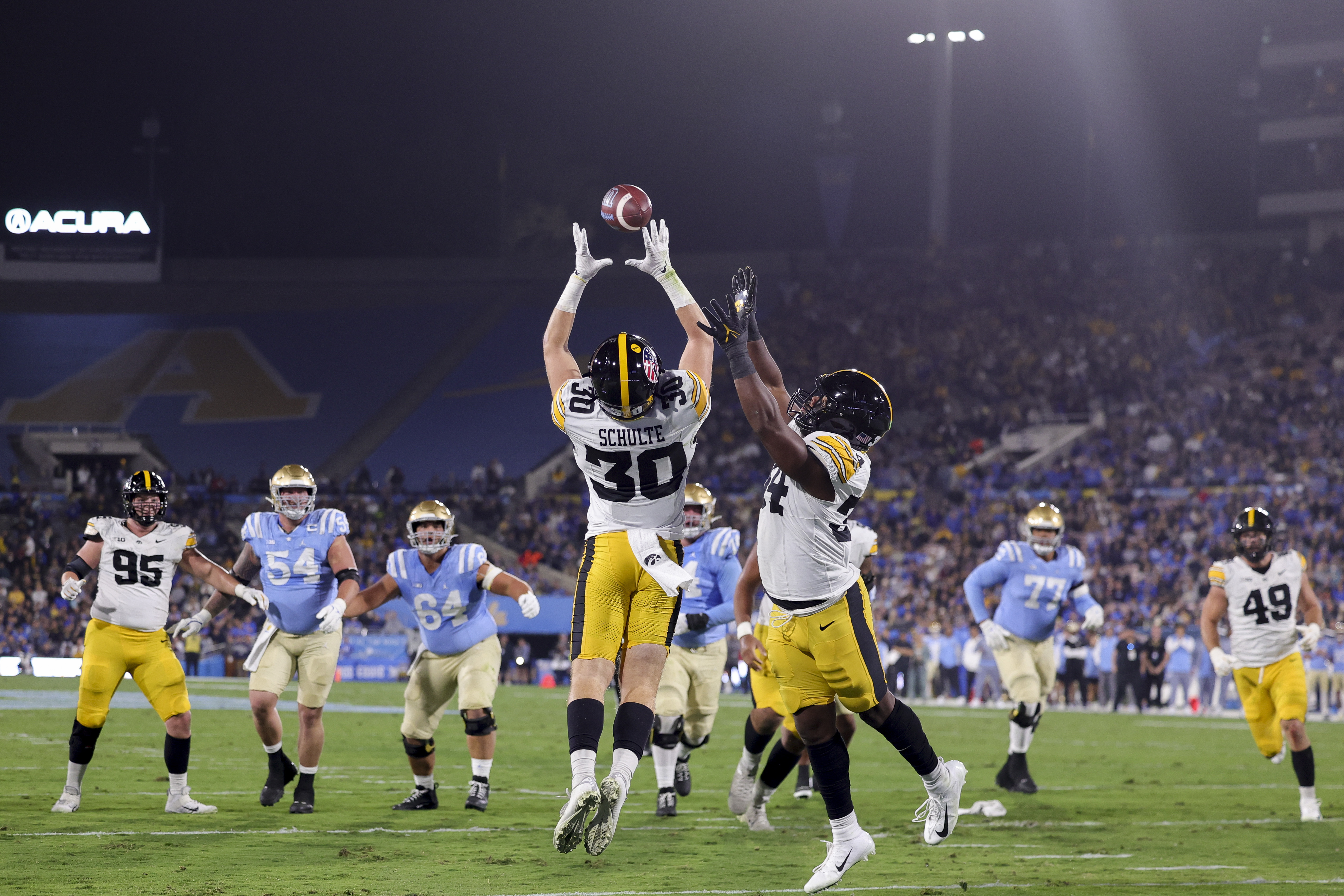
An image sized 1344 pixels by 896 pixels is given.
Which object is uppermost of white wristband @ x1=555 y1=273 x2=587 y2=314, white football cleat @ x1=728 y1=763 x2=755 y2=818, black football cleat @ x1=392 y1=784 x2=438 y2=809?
white wristband @ x1=555 y1=273 x2=587 y2=314

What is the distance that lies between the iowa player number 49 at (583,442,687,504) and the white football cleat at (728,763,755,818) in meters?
3.47

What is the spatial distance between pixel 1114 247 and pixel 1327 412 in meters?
9.92

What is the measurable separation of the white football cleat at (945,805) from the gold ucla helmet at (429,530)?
433 cm

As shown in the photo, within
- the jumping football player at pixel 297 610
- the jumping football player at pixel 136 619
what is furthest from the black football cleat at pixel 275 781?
the jumping football player at pixel 136 619

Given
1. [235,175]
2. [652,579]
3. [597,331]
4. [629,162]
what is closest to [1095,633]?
[652,579]

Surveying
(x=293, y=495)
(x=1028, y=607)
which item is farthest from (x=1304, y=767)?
(x=293, y=495)

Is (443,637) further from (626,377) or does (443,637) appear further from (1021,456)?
(1021,456)

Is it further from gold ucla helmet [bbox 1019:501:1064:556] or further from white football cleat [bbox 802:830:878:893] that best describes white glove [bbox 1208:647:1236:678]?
white football cleat [bbox 802:830:878:893]

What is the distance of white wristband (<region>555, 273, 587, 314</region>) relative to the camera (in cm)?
742

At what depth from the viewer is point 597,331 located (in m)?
44.0

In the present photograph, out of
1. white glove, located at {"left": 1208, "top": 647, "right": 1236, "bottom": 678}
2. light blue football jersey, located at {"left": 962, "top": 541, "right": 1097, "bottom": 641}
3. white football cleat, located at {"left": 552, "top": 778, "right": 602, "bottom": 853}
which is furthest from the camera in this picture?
light blue football jersey, located at {"left": 962, "top": 541, "right": 1097, "bottom": 641}

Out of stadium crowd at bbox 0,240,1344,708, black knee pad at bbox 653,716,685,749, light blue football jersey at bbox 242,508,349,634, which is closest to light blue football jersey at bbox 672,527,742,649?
black knee pad at bbox 653,716,685,749

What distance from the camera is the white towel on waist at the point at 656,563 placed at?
6719 mm

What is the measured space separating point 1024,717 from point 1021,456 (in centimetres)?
2328
